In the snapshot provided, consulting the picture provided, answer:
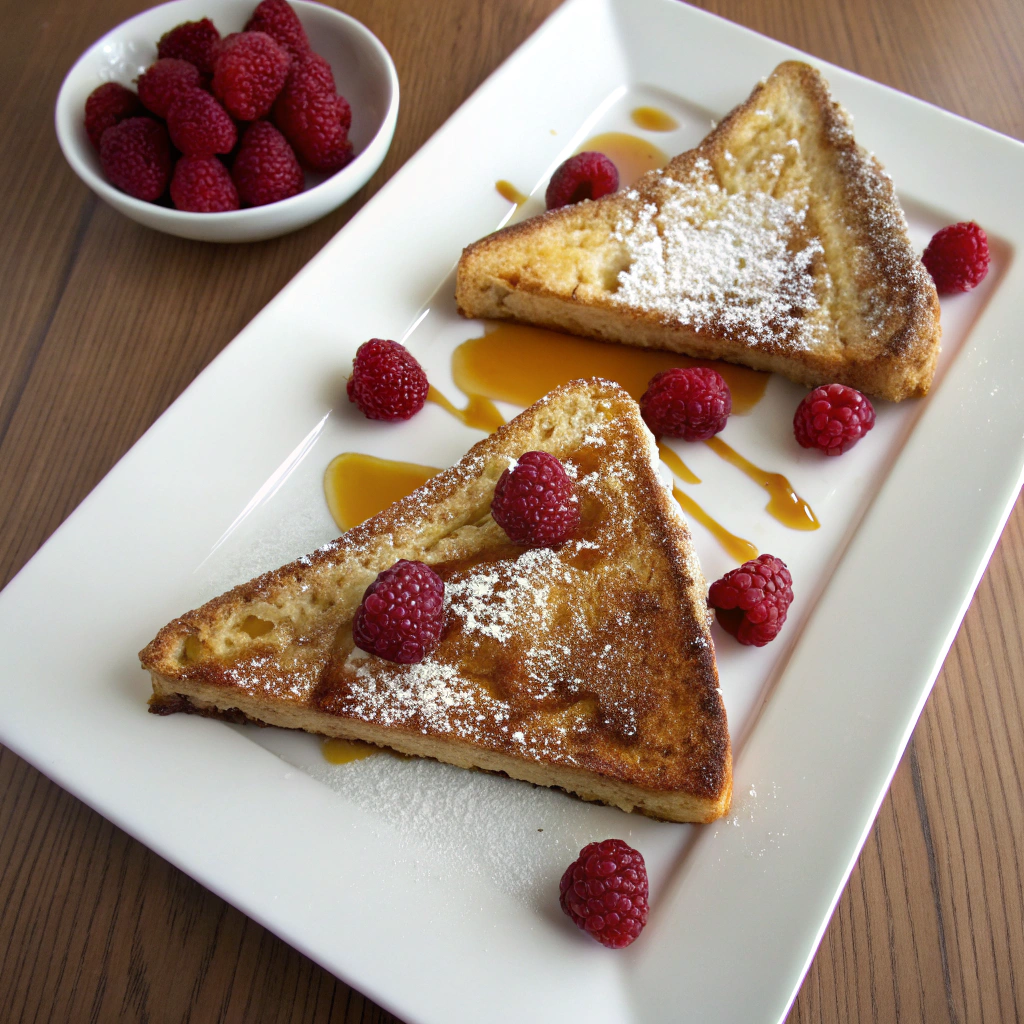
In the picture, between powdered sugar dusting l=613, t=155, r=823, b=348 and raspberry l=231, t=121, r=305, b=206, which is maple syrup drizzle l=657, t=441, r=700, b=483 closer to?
powdered sugar dusting l=613, t=155, r=823, b=348

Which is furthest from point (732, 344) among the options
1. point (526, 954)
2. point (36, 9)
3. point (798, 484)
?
point (36, 9)

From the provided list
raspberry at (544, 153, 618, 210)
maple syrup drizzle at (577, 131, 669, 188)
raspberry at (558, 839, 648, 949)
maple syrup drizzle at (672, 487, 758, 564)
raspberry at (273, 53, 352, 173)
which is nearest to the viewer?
raspberry at (558, 839, 648, 949)

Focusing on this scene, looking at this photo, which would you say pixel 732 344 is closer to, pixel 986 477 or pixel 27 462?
pixel 986 477

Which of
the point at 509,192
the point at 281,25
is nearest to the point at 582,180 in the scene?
the point at 509,192

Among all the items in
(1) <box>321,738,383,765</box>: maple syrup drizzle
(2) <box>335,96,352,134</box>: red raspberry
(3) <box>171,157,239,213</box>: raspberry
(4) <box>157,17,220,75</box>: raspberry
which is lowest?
(1) <box>321,738,383,765</box>: maple syrup drizzle

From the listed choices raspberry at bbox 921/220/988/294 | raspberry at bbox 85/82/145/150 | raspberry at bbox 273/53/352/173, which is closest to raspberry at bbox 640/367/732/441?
raspberry at bbox 921/220/988/294

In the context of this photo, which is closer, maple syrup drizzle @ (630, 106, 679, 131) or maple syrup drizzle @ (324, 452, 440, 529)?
maple syrup drizzle @ (324, 452, 440, 529)

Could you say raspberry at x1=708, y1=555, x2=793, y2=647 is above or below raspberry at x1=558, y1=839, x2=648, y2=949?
above
